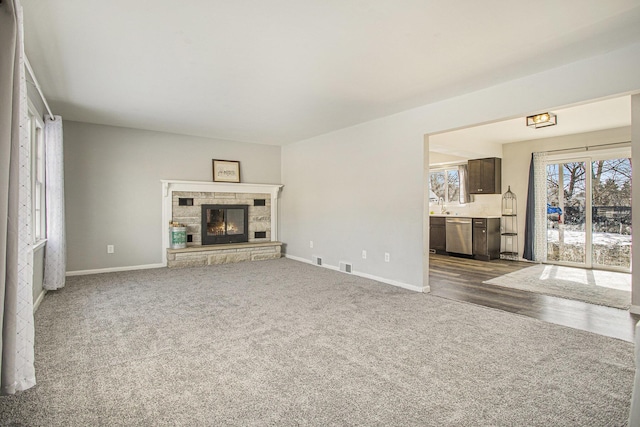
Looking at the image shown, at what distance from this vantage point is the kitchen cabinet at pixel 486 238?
6668 millimetres

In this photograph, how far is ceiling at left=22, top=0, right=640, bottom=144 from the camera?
7.03 feet

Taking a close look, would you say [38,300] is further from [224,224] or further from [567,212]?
[567,212]

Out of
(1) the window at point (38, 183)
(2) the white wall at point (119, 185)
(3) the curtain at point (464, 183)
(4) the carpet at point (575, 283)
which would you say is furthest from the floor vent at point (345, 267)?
(1) the window at point (38, 183)

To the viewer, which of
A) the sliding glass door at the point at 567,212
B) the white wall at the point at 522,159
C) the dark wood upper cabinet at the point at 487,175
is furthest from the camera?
the dark wood upper cabinet at the point at 487,175

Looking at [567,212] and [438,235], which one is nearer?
[567,212]

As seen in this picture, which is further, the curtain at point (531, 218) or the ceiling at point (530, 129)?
the curtain at point (531, 218)

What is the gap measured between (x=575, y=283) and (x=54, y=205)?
683 cm

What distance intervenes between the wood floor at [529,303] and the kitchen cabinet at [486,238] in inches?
43.5

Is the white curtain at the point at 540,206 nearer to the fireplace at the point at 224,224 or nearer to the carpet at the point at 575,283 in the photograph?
the carpet at the point at 575,283

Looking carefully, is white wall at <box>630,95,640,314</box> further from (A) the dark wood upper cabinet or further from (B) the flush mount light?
(A) the dark wood upper cabinet

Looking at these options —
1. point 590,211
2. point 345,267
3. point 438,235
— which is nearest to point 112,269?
point 345,267

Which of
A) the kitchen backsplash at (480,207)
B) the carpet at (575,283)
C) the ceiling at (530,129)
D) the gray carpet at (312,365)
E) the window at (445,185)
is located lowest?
the gray carpet at (312,365)

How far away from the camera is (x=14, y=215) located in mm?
1560

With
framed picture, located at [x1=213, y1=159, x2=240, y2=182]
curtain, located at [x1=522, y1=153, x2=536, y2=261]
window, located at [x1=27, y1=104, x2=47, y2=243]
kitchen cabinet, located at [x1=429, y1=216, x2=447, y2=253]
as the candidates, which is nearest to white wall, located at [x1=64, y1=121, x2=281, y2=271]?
framed picture, located at [x1=213, y1=159, x2=240, y2=182]
